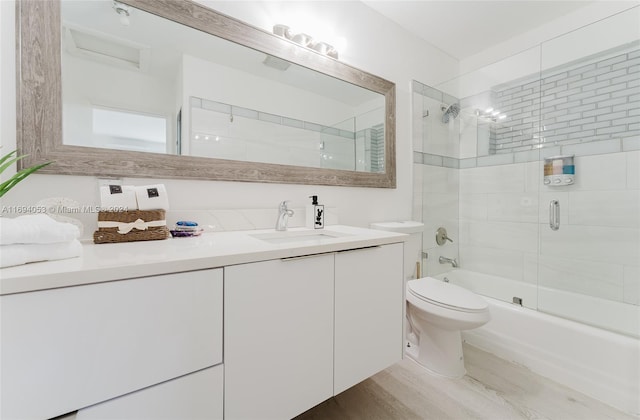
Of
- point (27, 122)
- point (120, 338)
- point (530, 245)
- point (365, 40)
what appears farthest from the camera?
point (530, 245)

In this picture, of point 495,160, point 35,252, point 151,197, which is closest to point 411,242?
point 495,160

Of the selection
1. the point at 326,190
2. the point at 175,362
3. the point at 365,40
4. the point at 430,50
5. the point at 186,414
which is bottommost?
the point at 186,414

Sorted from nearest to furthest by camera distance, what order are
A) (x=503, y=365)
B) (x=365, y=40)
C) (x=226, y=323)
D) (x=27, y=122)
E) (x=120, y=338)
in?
(x=120, y=338)
(x=226, y=323)
(x=27, y=122)
(x=503, y=365)
(x=365, y=40)

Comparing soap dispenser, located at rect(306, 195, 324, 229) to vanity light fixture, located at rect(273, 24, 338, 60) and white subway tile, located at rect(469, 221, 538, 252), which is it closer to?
vanity light fixture, located at rect(273, 24, 338, 60)

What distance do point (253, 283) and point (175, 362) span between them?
26cm

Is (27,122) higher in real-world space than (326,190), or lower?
higher

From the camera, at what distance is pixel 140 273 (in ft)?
1.95

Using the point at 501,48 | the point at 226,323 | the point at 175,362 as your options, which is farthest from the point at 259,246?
the point at 501,48

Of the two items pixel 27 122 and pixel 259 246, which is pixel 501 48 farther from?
pixel 27 122

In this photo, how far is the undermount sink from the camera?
4.01 ft

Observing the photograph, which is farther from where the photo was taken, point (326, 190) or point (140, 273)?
point (326, 190)

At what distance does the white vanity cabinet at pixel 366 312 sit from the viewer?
0.97 metres

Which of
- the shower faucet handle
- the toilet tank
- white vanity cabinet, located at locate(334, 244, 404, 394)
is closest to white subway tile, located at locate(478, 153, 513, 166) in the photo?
the shower faucet handle

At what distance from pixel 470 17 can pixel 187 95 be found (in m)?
2.09
